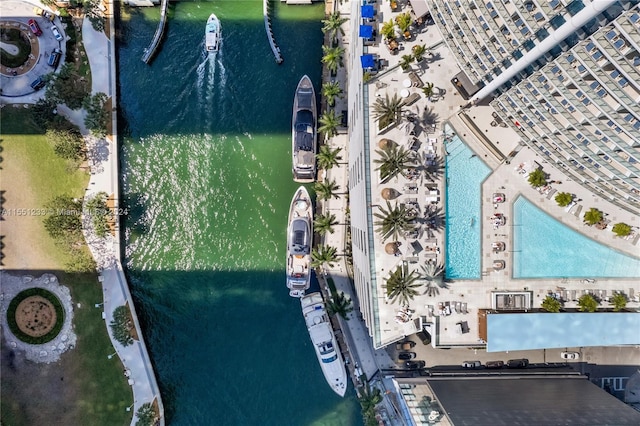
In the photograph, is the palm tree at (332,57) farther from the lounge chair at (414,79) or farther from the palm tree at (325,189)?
the palm tree at (325,189)

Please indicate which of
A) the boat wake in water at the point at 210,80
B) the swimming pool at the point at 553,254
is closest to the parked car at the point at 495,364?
the swimming pool at the point at 553,254

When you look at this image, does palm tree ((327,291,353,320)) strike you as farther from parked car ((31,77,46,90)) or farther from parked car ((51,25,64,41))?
parked car ((51,25,64,41))

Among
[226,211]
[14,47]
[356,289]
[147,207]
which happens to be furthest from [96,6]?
[356,289]

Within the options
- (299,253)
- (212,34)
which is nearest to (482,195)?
(299,253)

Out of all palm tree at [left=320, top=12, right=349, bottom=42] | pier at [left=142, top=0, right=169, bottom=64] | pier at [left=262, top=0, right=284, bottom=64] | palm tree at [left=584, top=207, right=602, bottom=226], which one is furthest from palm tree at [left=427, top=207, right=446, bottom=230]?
pier at [left=142, top=0, right=169, bottom=64]

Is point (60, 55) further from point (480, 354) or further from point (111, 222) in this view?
point (480, 354)

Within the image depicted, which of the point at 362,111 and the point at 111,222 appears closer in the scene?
the point at 362,111

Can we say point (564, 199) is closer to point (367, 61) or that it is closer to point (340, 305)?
point (367, 61)
